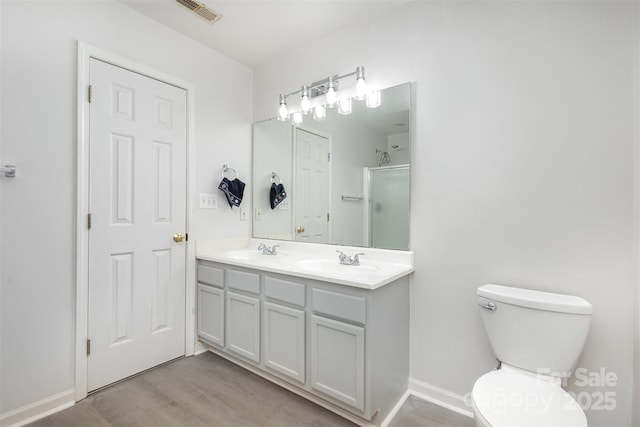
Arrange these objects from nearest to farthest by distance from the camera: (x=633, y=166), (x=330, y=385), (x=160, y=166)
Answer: (x=633, y=166)
(x=330, y=385)
(x=160, y=166)

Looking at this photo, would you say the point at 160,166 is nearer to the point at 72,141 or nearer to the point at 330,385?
the point at 72,141

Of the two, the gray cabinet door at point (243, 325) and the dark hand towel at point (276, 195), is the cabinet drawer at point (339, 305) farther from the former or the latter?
the dark hand towel at point (276, 195)

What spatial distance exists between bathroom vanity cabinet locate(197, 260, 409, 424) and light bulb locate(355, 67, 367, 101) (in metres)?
1.23

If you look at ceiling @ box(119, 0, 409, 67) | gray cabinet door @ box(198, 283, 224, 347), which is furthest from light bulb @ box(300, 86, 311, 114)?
gray cabinet door @ box(198, 283, 224, 347)

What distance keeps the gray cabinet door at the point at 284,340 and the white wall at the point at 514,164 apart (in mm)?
724

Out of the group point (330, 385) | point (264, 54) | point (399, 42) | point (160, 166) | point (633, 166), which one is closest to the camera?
point (633, 166)

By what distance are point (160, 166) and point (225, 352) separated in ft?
4.81

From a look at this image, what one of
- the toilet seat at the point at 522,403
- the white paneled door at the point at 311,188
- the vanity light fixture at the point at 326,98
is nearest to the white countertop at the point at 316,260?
the white paneled door at the point at 311,188

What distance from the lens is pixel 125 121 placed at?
1981mm

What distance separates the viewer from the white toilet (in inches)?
42.8

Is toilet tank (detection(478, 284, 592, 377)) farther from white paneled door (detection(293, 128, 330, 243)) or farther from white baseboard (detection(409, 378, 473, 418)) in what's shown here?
white paneled door (detection(293, 128, 330, 243))

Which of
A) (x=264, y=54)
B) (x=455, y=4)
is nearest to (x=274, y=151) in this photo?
(x=264, y=54)

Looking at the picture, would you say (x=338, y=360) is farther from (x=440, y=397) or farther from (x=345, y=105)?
(x=345, y=105)

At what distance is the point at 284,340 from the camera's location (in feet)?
5.93
